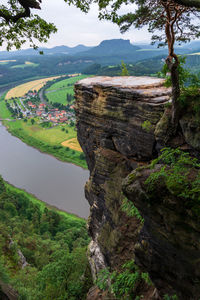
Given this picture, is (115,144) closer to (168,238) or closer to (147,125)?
(147,125)

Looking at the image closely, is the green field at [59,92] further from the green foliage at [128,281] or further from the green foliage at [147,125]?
the green foliage at [128,281]

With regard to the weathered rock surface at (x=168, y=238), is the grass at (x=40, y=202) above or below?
below

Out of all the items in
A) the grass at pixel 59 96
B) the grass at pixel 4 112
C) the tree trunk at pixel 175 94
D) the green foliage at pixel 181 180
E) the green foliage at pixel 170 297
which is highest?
the tree trunk at pixel 175 94

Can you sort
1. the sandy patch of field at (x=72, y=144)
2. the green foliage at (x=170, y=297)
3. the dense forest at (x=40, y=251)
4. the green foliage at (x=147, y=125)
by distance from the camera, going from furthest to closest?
the sandy patch of field at (x=72, y=144) → the dense forest at (x=40, y=251) → the green foliage at (x=147, y=125) → the green foliage at (x=170, y=297)

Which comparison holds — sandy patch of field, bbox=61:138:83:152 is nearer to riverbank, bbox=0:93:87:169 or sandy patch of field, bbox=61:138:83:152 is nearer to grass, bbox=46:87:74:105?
riverbank, bbox=0:93:87:169

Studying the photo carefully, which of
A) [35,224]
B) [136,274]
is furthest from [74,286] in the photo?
[35,224]

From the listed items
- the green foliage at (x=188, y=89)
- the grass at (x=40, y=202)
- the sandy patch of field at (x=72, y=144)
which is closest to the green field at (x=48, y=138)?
the sandy patch of field at (x=72, y=144)

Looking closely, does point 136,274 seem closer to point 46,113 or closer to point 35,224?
point 35,224

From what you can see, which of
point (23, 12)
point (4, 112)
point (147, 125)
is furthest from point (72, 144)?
point (23, 12)
